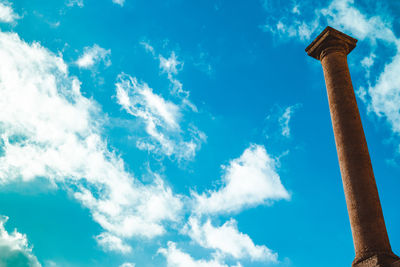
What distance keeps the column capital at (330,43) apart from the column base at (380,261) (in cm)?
946

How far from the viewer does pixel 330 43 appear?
1556 centimetres

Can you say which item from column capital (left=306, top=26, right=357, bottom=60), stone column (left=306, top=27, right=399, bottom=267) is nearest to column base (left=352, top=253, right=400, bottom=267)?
stone column (left=306, top=27, right=399, bottom=267)

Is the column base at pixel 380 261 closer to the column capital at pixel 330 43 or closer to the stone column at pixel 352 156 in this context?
the stone column at pixel 352 156

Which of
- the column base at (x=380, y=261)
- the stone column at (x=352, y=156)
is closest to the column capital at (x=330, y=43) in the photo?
the stone column at (x=352, y=156)

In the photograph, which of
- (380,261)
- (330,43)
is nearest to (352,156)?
(380,261)

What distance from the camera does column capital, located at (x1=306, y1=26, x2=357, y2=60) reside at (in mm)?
15539

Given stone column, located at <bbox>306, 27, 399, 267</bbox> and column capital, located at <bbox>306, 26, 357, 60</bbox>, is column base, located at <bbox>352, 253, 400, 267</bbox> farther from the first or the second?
column capital, located at <bbox>306, 26, 357, 60</bbox>

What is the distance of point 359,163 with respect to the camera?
12250mm

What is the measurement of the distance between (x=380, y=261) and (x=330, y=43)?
1015 cm

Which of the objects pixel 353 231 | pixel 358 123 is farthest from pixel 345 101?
pixel 353 231

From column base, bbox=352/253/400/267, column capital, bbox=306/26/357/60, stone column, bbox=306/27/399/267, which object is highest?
column capital, bbox=306/26/357/60

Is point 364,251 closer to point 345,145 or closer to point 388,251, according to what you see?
point 388,251

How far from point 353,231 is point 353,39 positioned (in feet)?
32.2

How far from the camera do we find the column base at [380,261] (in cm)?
985
